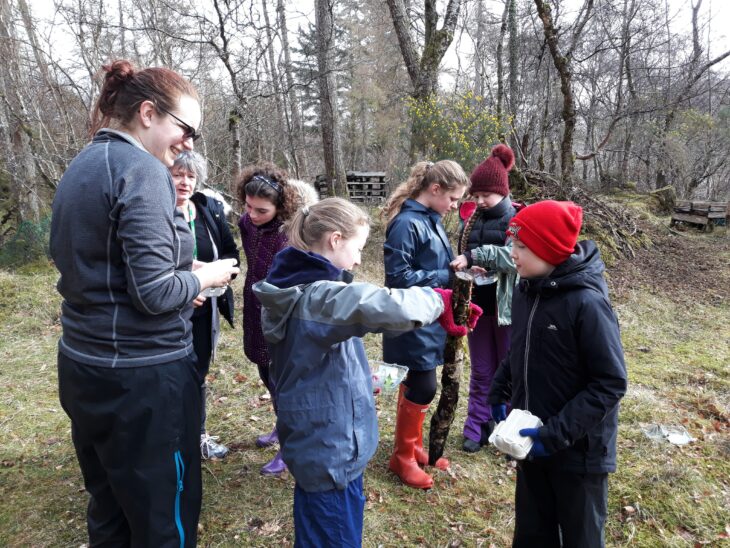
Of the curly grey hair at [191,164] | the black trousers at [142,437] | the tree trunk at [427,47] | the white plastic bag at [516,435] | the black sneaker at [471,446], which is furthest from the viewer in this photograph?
the tree trunk at [427,47]

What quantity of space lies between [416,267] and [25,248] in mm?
8430

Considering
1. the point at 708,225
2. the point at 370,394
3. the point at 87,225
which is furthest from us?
the point at 708,225

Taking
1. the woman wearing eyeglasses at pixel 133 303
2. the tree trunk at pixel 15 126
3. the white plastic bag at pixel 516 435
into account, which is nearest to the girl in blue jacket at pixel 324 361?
the woman wearing eyeglasses at pixel 133 303

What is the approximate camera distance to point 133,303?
4.75 feet

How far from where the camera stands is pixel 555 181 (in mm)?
9500

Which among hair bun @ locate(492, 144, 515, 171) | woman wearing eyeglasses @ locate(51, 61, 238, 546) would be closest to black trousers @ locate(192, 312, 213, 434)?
woman wearing eyeglasses @ locate(51, 61, 238, 546)

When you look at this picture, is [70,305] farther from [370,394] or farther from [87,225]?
[370,394]

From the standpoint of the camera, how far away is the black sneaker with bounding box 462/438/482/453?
3.32m

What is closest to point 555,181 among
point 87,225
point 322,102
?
point 322,102

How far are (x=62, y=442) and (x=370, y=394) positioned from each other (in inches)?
114

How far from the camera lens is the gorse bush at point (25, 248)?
8.15 metres

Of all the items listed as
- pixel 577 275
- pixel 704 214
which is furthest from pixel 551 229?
pixel 704 214

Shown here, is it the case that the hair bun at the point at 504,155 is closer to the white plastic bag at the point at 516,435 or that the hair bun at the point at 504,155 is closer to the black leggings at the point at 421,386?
the black leggings at the point at 421,386

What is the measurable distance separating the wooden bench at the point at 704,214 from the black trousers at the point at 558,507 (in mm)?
12585
